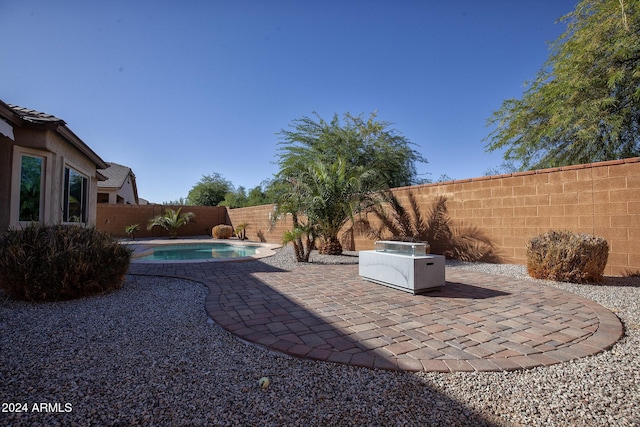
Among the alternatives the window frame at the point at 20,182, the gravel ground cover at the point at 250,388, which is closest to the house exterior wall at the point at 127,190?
the window frame at the point at 20,182

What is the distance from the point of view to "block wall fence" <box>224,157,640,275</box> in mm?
5836

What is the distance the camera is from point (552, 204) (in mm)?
6840

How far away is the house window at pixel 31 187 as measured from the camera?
6.81 metres

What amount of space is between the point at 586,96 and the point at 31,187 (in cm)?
1524

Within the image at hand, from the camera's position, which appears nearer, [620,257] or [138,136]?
[620,257]

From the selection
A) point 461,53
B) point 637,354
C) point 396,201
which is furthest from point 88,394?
point 461,53

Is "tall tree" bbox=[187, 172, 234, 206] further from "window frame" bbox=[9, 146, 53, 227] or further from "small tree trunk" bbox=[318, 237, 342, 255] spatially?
"window frame" bbox=[9, 146, 53, 227]

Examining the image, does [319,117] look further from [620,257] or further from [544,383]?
[544,383]

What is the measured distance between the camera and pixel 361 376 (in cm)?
230

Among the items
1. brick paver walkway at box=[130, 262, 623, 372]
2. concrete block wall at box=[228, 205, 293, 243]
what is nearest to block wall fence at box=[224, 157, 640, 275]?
brick paver walkway at box=[130, 262, 623, 372]

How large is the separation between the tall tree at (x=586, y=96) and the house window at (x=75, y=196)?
1453 centimetres

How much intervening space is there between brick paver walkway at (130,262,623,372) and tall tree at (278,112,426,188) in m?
10.3

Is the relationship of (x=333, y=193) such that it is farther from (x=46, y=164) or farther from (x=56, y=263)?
(x=46, y=164)

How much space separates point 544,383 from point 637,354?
1.30 meters
